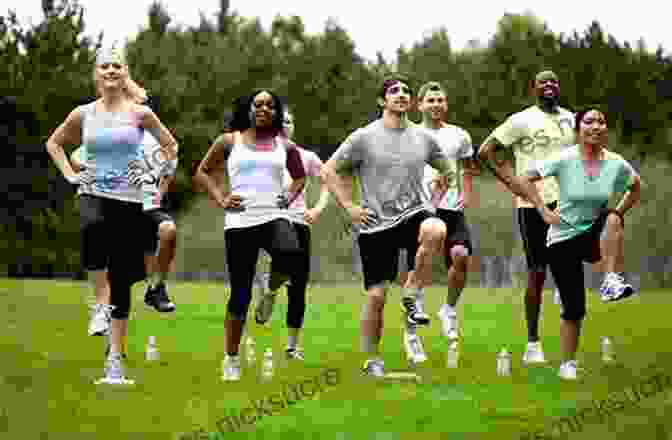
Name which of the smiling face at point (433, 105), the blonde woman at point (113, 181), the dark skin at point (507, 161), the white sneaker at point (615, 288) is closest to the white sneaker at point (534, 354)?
the dark skin at point (507, 161)

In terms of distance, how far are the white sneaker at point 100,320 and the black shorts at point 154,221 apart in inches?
117

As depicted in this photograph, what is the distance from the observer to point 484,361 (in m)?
14.5

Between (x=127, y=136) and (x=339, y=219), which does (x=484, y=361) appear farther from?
(x=339, y=219)

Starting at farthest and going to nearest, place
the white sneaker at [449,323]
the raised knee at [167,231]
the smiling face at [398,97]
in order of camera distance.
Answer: the raised knee at [167,231] → the white sneaker at [449,323] → the smiling face at [398,97]

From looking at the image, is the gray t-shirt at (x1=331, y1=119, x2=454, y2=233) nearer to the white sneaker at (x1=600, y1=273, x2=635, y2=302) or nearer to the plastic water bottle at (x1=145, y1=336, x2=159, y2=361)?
the white sneaker at (x1=600, y1=273, x2=635, y2=302)

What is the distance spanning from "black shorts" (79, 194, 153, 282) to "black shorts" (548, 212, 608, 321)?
3.35 m

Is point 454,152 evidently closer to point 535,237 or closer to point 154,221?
point 535,237

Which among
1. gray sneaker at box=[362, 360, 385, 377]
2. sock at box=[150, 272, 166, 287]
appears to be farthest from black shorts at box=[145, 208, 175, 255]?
gray sneaker at box=[362, 360, 385, 377]

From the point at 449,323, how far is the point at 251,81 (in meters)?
58.6

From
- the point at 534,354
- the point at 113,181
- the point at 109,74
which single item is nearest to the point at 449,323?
the point at 534,354

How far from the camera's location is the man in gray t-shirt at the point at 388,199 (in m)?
12.3

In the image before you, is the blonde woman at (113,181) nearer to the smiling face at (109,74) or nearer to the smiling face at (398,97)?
the smiling face at (109,74)

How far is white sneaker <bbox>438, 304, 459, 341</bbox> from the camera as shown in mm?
14078

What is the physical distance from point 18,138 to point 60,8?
5.10 m
